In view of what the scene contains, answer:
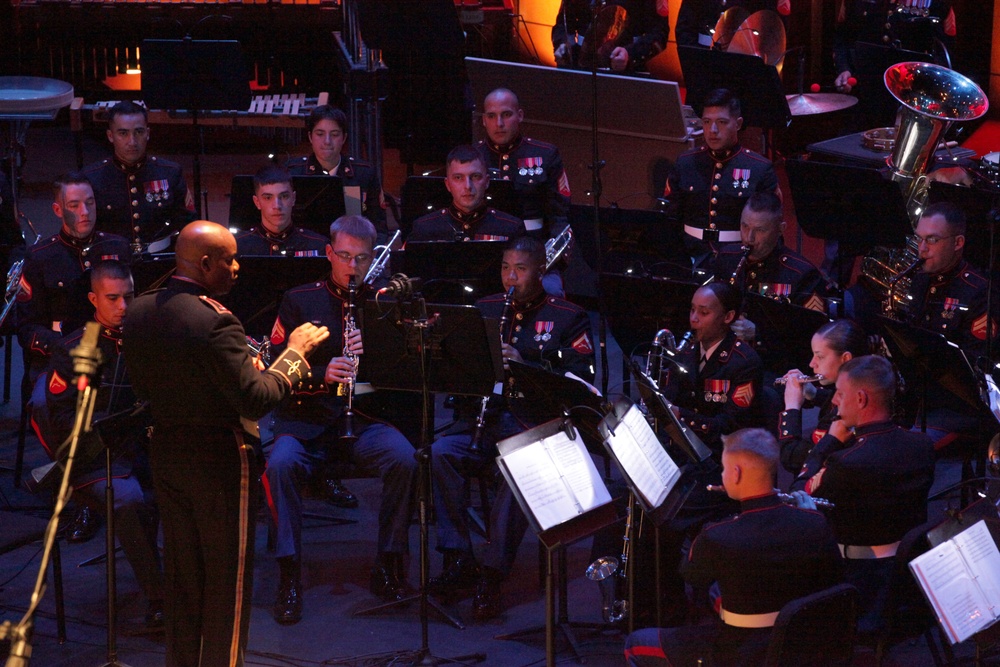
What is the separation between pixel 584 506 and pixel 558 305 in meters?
1.99

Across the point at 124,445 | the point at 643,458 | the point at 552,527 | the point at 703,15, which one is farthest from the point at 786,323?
the point at 703,15

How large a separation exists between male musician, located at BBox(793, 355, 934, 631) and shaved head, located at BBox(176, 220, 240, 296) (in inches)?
89.3

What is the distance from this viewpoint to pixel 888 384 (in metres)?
4.57

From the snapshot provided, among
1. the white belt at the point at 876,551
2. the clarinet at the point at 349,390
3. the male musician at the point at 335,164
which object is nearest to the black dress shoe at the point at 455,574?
the clarinet at the point at 349,390

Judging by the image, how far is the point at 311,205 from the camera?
6.91 m

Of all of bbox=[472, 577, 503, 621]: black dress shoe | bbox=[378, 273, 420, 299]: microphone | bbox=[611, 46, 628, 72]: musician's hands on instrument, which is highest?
bbox=[611, 46, 628, 72]: musician's hands on instrument

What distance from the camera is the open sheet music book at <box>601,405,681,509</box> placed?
4.03 m

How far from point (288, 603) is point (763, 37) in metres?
5.43

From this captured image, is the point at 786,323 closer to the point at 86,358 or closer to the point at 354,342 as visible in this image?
the point at 354,342

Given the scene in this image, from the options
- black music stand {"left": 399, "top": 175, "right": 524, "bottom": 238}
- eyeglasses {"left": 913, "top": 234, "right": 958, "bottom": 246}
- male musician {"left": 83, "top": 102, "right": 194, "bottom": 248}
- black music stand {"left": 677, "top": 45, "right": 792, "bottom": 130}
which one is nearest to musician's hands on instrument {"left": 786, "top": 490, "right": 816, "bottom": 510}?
eyeglasses {"left": 913, "top": 234, "right": 958, "bottom": 246}

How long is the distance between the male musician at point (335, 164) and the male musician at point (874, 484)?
3695 millimetres

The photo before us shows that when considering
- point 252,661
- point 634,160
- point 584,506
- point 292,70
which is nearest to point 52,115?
point 292,70

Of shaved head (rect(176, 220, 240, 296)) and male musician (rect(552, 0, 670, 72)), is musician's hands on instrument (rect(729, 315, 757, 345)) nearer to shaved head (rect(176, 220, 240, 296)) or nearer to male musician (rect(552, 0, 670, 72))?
shaved head (rect(176, 220, 240, 296))

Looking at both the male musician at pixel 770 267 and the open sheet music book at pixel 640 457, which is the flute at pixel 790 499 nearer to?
the open sheet music book at pixel 640 457
